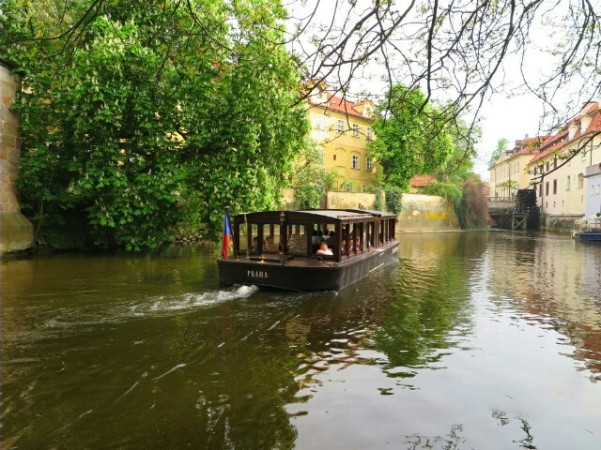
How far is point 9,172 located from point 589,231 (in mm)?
35310

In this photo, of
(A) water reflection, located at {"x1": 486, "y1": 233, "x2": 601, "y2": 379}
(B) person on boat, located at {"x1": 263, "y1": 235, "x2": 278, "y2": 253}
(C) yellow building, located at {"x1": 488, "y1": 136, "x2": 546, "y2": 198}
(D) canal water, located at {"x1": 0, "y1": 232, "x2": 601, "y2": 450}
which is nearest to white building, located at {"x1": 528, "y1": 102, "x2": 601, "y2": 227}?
(C) yellow building, located at {"x1": 488, "y1": 136, "x2": 546, "y2": 198}

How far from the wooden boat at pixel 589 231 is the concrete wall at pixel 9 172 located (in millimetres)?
33391

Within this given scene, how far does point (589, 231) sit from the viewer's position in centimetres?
3541

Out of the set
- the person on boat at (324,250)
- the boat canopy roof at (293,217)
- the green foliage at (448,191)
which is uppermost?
the green foliage at (448,191)

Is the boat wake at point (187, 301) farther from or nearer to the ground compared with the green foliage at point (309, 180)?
nearer to the ground

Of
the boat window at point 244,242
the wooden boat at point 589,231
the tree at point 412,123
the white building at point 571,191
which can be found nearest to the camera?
the tree at point 412,123

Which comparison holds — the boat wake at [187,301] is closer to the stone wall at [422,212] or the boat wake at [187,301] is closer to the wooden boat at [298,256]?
the wooden boat at [298,256]

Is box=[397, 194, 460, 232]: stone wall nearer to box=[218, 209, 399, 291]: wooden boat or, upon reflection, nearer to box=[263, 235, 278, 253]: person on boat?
box=[218, 209, 399, 291]: wooden boat

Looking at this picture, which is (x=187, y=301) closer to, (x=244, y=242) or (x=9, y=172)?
(x=9, y=172)

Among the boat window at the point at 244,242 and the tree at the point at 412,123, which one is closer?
the tree at the point at 412,123

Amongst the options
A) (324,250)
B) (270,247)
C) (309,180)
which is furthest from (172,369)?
(309,180)

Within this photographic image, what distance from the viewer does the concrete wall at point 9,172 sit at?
1780 centimetres

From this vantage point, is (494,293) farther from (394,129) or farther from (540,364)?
(394,129)

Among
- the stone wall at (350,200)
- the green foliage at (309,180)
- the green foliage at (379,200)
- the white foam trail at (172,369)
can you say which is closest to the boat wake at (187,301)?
the white foam trail at (172,369)
